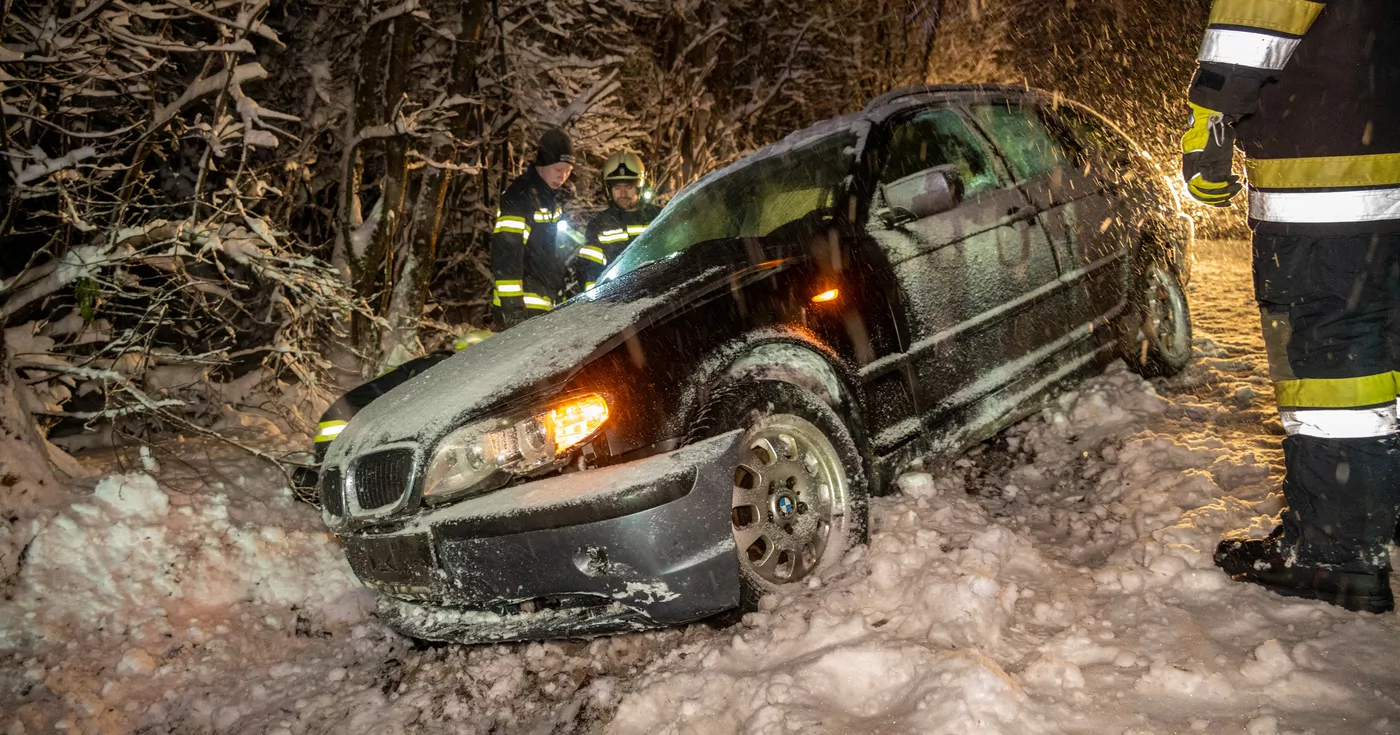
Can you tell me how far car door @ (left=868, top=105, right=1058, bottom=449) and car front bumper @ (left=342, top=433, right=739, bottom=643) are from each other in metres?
1.04

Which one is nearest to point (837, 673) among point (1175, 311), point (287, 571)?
point (287, 571)

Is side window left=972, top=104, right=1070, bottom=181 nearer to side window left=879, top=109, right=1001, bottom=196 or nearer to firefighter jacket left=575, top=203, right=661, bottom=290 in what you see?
side window left=879, top=109, right=1001, bottom=196

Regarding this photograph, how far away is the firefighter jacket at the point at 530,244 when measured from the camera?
5.53 metres

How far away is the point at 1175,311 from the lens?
462 centimetres

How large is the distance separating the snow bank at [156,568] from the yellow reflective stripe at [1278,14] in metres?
3.69

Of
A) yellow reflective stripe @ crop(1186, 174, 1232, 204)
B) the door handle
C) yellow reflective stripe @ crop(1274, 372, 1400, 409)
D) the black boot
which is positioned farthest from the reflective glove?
the door handle

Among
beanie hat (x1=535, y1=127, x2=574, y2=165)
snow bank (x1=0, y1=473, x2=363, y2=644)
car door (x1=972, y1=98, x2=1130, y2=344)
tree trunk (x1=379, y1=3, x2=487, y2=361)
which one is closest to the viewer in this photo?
snow bank (x1=0, y1=473, x2=363, y2=644)

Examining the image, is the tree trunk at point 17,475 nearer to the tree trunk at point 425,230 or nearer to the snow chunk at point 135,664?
the snow chunk at point 135,664

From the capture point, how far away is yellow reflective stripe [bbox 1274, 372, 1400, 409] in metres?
2.17

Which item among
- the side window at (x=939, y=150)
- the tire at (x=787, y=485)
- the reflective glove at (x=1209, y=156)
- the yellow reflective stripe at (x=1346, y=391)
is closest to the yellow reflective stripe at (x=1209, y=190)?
the reflective glove at (x=1209, y=156)

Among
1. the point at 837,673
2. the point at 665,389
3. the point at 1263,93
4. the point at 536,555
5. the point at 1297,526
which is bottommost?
the point at 837,673

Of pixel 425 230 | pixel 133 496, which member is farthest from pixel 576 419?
pixel 425 230

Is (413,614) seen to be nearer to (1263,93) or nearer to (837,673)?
(837,673)

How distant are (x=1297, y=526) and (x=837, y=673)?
136 centimetres
